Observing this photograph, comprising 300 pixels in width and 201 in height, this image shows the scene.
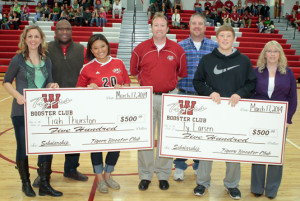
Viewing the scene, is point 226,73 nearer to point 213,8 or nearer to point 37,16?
point 37,16

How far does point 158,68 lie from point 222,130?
0.93 meters

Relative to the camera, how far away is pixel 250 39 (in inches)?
598

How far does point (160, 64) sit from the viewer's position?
331cm

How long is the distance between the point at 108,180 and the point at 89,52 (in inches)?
56.4

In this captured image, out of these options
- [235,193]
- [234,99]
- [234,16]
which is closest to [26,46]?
[234,99]

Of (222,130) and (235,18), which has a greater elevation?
(235,18)

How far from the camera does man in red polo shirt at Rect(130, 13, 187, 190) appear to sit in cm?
332

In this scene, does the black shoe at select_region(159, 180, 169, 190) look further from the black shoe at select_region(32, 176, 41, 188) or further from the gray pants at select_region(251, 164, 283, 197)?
the black shoe at select_region(32, 176, 41, 188)

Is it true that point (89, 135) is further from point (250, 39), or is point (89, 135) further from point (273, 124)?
point (250, 39)

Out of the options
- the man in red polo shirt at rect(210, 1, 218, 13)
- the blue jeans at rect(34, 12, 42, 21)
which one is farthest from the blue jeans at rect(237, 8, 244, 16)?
the blue jeans at rect(34, 12, 42, 21)

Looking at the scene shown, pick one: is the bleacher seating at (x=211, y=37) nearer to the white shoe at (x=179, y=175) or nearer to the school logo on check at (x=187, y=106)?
the white shoe at (x=179, y=175)

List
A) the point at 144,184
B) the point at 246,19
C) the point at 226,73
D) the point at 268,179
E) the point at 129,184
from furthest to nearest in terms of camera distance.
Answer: the point at 246,19, the point at 129,184, the point at 144,184, the point at 268,179, the point at 226,73

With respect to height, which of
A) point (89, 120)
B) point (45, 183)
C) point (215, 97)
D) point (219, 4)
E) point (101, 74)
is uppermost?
point (219, 4)

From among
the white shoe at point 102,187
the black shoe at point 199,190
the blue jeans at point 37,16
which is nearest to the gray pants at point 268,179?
the black shoe at point 199,190
